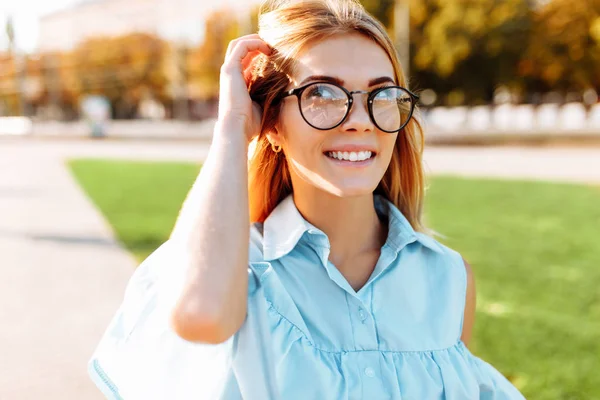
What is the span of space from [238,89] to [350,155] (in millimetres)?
324

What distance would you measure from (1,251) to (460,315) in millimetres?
5906

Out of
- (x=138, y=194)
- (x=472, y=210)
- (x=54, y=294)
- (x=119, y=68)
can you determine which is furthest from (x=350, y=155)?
(x=119, y=68)

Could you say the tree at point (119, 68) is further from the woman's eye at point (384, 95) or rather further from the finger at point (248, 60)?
the woman's eye at point (384, 95)

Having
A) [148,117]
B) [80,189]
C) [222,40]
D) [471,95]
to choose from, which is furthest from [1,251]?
[148,117]

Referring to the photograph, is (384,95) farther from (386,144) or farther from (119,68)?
(119,68)

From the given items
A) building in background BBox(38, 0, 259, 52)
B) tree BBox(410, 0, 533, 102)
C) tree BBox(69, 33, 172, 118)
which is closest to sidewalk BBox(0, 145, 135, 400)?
tree BBox(410, 0, 533, 102)

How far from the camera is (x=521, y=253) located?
21.9 ft

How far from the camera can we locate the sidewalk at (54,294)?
355cm

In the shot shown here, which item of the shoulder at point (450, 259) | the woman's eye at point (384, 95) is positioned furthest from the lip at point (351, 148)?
the shoulder at point (450, 259)

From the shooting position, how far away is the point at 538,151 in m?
21.6

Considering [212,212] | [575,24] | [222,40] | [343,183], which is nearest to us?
[212,212]

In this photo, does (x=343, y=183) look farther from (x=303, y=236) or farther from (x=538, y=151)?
(x=538, y=151)

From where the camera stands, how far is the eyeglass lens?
1649 mm

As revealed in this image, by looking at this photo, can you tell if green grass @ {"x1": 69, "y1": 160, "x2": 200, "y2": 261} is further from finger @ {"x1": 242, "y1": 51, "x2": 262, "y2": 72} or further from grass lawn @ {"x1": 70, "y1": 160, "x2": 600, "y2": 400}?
finger @ {"x1": 242, "y1": 51, "x2": 262, "y2": 72}
